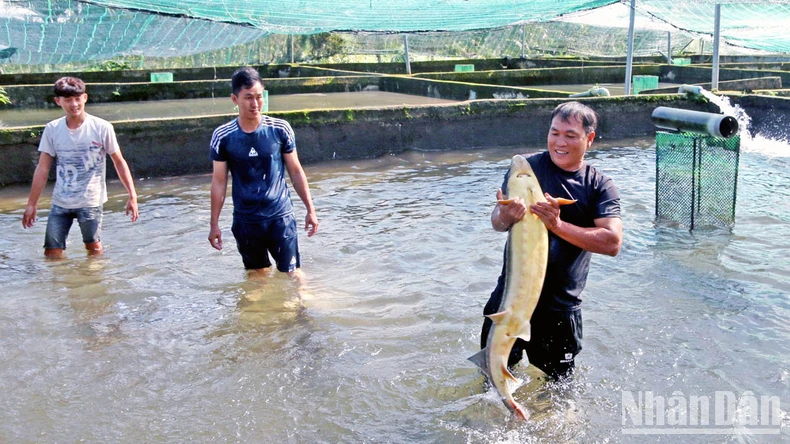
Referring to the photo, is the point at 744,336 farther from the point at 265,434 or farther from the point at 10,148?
the point at 10,148

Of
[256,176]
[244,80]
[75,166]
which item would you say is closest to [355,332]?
[256,176]

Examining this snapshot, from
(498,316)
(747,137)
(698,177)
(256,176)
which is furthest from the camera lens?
(747,137)

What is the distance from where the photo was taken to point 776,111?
A: 12383 mm

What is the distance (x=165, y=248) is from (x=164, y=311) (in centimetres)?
169

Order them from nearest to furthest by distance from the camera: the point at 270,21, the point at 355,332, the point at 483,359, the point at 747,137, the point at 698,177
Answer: the point at 483,359, the point at 355,332, the point at 698,177, the point at 747,137, the point at 270,21

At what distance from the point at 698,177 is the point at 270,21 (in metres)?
12.1

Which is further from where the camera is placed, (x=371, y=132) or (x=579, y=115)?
(x=371, y=132)

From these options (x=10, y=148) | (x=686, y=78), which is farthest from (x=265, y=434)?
(x=686, y=78)

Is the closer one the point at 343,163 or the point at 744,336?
the point at 744,336

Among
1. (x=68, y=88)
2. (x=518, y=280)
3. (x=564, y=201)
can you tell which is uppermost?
(x=68, y=88)

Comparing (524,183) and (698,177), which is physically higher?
(524,183)

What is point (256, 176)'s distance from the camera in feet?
17.4

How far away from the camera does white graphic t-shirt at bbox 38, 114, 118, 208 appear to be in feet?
20.2

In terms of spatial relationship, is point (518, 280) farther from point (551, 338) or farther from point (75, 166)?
point (75, 166)
